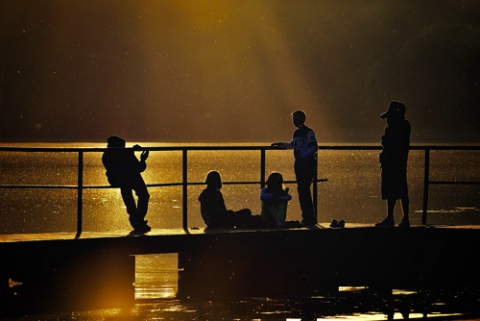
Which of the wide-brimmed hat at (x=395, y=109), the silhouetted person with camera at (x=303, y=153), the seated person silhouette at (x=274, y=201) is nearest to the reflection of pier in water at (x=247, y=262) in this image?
the seated person silhouette at (x=274, y=201)

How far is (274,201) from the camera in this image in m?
15.1

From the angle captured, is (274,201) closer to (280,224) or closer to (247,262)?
(280,224)

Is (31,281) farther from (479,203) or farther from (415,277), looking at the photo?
(479,203)

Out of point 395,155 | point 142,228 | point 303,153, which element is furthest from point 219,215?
point 395,155

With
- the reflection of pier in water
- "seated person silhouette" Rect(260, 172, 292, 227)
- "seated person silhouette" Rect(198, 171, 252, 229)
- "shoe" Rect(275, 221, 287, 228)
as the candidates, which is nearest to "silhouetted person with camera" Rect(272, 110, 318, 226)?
"seated person silhouette" Rect(260, 172, 292, 227)

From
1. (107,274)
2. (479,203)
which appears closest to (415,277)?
(107,274)

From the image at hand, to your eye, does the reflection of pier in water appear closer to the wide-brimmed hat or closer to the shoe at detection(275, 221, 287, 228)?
the shoe at detection(275, 221, 287, 228)

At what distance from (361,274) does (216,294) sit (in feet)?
7.30

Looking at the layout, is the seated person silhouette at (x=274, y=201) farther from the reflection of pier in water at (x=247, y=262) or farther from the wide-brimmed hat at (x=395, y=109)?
the wide-brimmed hat at (x=395, y=109)

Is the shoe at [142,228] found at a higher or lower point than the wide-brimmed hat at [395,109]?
lower

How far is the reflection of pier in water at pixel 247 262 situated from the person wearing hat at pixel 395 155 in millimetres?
448

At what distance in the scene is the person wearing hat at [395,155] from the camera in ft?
50.3

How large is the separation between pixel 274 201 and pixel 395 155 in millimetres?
1720

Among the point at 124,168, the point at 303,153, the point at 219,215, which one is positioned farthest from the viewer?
the point at 303,153
